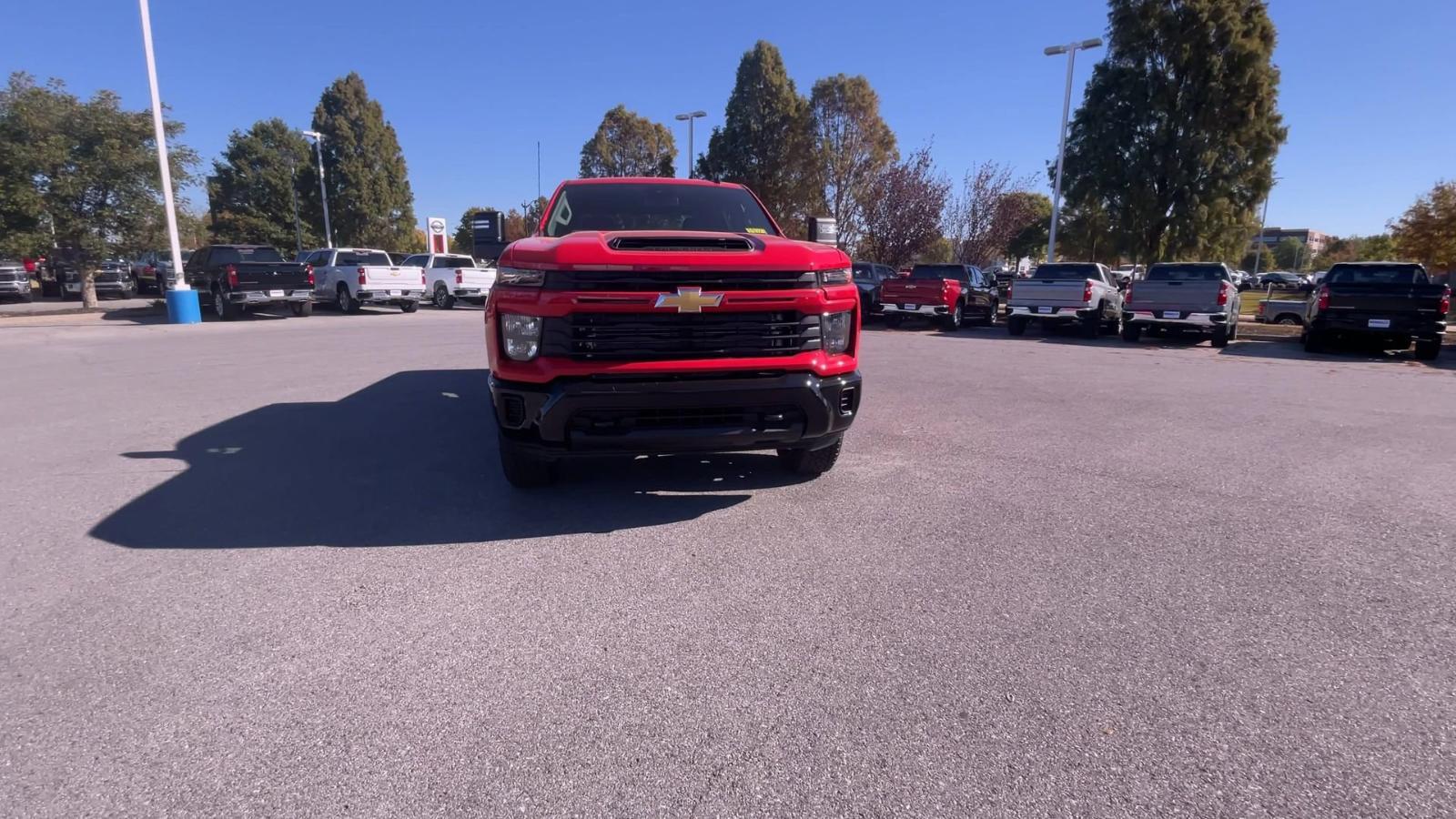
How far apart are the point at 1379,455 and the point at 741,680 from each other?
630 centimetres

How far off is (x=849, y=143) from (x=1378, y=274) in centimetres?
2316

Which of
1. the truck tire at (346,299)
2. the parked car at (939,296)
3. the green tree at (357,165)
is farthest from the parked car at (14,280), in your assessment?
the parked car at (939,296)

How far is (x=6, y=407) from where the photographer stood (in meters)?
7.74

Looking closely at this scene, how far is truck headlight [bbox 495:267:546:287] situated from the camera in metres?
3.94

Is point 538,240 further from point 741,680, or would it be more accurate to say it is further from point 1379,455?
point 1379,455

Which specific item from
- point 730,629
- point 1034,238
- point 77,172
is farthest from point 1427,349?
point 1034,238

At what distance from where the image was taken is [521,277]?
401cm

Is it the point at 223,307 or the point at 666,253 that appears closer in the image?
the point at 666,253

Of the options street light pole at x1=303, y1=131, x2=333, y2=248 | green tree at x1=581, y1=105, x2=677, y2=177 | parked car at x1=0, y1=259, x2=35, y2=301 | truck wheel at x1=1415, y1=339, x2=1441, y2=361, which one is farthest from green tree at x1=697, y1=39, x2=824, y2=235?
parked car at x1=0, y1=259, x2=35, y2=301

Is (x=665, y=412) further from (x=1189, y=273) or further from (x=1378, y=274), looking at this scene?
(x=1378, y=274)

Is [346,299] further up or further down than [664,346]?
further down

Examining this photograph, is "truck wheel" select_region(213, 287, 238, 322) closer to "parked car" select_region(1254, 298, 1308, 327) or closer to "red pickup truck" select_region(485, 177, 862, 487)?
"red pickup truck" select_region(485, 177, 862, 487)

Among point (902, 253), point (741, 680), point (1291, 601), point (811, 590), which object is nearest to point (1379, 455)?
point (1291, 601)

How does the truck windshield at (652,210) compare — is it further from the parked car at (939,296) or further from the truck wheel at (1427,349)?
the truck wheel at (1427,349)
